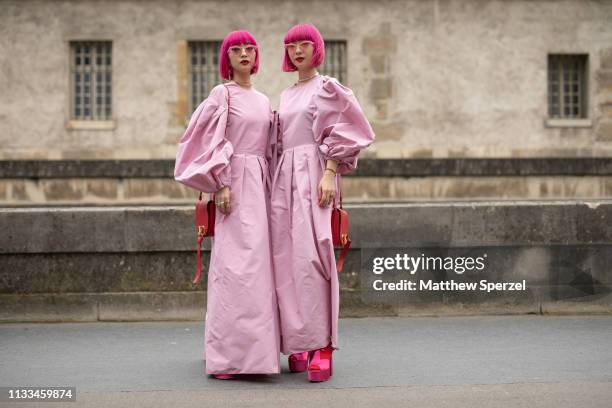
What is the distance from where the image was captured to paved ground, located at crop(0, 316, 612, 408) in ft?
15.5

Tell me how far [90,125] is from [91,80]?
127 centimetres

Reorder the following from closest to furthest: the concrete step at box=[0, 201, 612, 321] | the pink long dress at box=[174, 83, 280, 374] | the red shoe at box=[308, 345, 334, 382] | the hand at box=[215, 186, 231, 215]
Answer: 1. the red shoe at box=[308, 345, 334, 382]
2. the pink long dress at box=[174, 83, 280, 374]
3. the hand at box=[215, 186, 231, 215]
4. the concrete step at box=[0, 201, 612, 321]

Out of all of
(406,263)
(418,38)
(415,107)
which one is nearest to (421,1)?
(418,38)

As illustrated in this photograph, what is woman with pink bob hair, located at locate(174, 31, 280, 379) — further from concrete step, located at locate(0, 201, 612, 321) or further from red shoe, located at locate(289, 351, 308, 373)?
concrete step, located at locate(0, 201, 612, 321)

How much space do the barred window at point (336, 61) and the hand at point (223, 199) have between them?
19.0 metres

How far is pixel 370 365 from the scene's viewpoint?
5.65m

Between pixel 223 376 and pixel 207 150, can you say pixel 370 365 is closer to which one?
pixel 223 376

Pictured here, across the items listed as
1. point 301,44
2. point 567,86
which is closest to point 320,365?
point 301,44

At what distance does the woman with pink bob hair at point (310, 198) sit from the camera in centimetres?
538

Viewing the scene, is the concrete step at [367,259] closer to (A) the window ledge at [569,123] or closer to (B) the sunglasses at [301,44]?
(B) the sunglasses at [301,44]

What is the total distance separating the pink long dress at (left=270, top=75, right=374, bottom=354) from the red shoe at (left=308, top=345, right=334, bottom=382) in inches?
1.9

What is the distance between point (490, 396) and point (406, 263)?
302 centimetres

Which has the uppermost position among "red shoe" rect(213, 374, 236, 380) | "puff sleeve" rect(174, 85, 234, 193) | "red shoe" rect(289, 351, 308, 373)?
"puff sleeve" rect(174, 85, 234, 193)

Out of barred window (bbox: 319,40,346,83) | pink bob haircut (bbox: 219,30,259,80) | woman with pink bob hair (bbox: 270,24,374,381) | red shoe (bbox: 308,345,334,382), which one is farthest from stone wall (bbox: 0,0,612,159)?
red shoe (bbox: 308,345,334,382)
